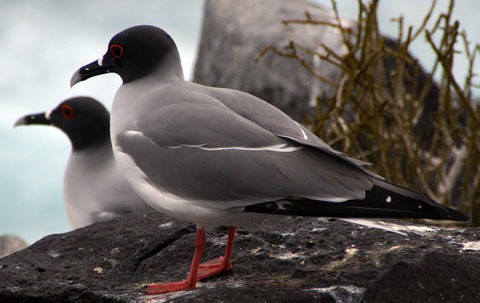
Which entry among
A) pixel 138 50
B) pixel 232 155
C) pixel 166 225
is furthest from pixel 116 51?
pixel 232 155

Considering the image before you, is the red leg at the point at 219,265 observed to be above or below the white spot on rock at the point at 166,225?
below

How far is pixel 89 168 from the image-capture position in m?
6.82

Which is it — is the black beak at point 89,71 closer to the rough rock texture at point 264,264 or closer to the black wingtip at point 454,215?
the rough rock texture at point 264,264

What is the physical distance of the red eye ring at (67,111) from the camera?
24.1 feet

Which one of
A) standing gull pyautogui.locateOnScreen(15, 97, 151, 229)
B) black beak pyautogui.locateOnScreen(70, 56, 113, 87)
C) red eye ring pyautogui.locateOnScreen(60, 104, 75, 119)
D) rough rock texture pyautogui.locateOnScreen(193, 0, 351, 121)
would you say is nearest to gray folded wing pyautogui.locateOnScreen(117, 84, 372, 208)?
black beak pyautogui.locateOnScreen(70, 56, 113, 87)

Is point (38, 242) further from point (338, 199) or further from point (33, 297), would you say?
point (338, 199)

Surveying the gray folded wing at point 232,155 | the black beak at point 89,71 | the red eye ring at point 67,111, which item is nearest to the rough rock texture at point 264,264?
the gray folded wing at point 232,155

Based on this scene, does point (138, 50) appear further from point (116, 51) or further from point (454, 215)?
point (454, 215)

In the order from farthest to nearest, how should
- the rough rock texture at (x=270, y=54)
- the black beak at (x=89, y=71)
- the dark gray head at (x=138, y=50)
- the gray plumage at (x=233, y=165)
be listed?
the rough rock texture at (x=270, y=54) < the black beak at (x=89, y=71) < the dark gray head at (x=138, y=50) < the gray plumage at (x=233, y=165)

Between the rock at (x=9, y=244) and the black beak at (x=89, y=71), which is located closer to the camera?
the black beak at (x=89, y=71)

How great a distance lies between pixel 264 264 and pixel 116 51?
1.37 metres

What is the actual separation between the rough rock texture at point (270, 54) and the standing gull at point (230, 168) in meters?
6.66

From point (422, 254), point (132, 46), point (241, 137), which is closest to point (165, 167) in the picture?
point (241, 137)

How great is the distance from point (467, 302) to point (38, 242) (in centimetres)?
245
